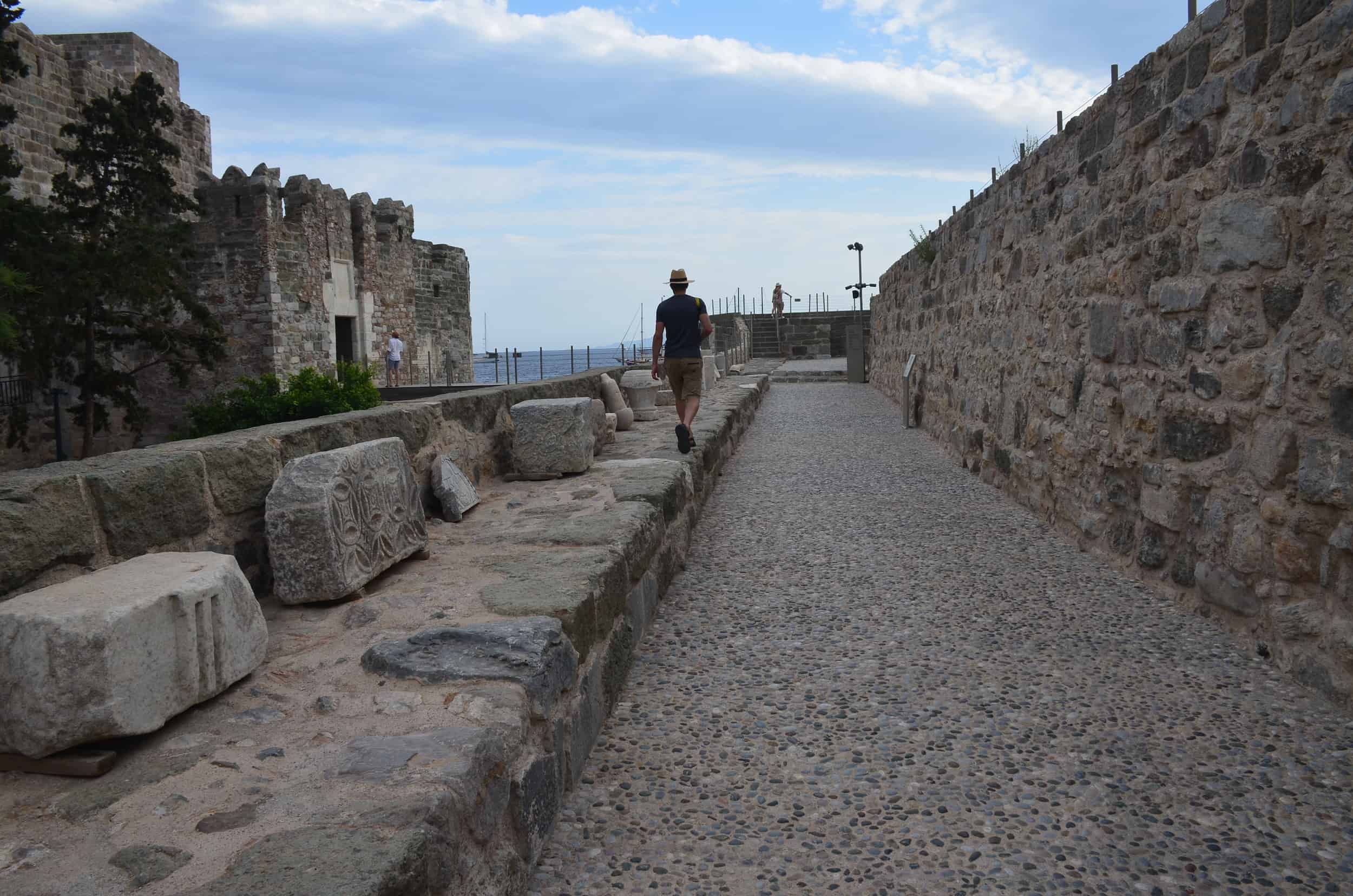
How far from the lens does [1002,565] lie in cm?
455

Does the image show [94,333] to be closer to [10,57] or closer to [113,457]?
[10,57]

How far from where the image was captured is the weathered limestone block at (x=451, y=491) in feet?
13.4

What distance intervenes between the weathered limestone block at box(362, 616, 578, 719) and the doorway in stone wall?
18490 millimetres

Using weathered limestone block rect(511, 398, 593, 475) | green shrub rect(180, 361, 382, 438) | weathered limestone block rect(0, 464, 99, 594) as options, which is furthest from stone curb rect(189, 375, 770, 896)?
green shrub rect(180, 361, 382, 438)

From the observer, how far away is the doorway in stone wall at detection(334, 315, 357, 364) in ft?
65.0

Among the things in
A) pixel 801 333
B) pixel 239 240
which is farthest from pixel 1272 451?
pixel 801 333

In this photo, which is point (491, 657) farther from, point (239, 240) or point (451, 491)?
point (239, 240)

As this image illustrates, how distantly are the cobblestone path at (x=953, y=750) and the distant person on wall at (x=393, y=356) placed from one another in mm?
18319

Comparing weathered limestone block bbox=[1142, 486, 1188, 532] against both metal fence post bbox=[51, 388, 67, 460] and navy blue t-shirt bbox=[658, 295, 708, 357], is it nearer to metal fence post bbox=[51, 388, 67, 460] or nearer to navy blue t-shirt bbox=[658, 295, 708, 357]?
navy blue t-shirt bbox=[658, 295, 708, 357]

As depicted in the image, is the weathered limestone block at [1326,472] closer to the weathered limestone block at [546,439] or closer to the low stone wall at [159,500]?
the low stone wall at [159,500]

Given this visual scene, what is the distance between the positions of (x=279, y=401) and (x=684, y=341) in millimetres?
9882

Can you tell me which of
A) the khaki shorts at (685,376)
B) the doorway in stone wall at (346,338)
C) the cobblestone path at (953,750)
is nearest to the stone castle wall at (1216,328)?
the cobblestone path at (953,750)

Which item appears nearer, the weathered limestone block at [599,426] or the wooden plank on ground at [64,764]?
the wooden plank on ground at [64,764]

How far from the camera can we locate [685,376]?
22.7 ft
